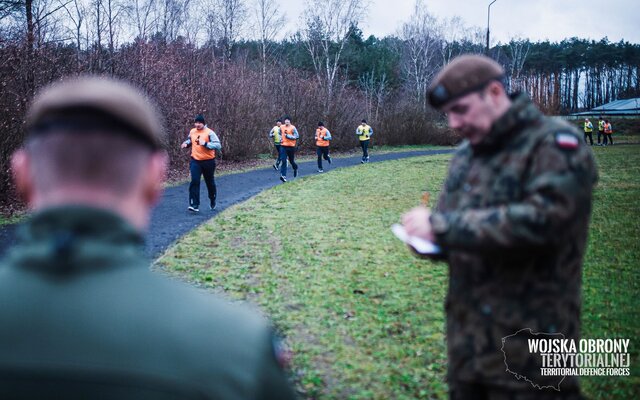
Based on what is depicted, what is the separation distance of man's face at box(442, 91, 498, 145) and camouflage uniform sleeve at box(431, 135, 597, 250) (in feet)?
0.84

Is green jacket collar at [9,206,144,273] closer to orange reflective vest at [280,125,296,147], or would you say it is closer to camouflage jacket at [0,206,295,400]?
camouflage jacket at [0,206,295,400]

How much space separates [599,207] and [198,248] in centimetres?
1061

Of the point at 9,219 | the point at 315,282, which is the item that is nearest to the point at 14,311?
the point at 315,282

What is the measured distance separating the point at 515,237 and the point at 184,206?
12499 millimetres

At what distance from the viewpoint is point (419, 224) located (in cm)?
225

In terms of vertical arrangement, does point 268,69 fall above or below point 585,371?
above

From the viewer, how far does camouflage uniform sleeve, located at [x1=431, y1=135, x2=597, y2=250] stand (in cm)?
200

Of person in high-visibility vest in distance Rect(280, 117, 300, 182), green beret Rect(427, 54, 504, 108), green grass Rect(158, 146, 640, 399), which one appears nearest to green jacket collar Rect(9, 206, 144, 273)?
green beret Rect(427, 54, 504, 108)

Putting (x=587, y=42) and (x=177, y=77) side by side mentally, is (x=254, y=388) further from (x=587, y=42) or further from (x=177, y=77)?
(x=587, y=42)

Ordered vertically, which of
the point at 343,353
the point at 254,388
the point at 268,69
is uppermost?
the point at 268,69

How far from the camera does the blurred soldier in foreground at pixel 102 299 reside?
3.27 feet

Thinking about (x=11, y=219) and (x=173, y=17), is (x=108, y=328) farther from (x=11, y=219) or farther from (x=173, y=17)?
(x=173, y=17)

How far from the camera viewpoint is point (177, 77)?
2309 centimetres

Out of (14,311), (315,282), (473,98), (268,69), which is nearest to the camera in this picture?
(14,311)
